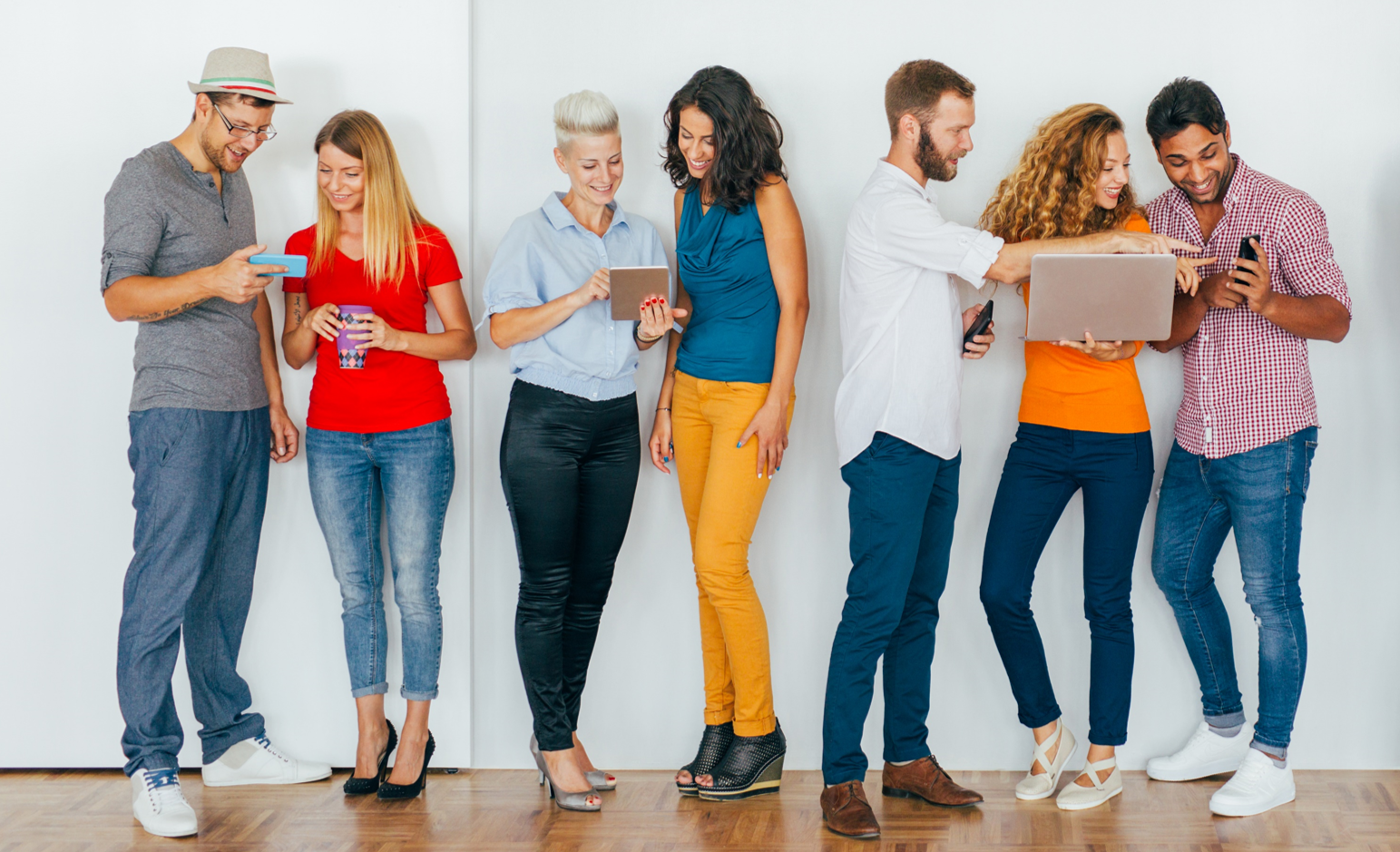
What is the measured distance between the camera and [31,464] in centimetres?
303

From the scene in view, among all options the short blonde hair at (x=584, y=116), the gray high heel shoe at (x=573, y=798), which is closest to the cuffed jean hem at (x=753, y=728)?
the gray high heel shoe at (x=573, y=798)

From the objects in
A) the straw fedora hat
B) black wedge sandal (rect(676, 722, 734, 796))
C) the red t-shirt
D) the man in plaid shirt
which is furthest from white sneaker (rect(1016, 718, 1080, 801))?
the straw fedora hat

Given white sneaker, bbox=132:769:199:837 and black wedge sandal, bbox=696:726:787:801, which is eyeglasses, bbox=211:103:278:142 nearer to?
white sneaker, bbox=132:769:199:837

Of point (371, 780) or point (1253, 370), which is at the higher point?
point (1253, 370)

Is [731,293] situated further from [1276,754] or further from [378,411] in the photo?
[1276,754]

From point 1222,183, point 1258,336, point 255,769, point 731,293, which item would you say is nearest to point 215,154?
point 731,293

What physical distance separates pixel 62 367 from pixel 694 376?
1.79 meters

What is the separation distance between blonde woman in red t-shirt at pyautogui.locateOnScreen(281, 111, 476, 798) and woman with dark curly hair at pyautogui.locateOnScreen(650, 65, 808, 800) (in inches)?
25.1

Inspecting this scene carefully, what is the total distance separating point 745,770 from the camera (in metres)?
2.79

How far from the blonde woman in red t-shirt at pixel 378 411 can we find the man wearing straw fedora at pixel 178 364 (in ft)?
0.60

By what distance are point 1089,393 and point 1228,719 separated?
100 centimetres

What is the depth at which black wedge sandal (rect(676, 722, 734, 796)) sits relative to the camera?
285 cm

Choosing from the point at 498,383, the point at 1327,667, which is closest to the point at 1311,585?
the point at 1327,667

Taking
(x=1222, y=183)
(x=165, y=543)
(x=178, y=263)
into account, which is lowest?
(x=165, y=543)
